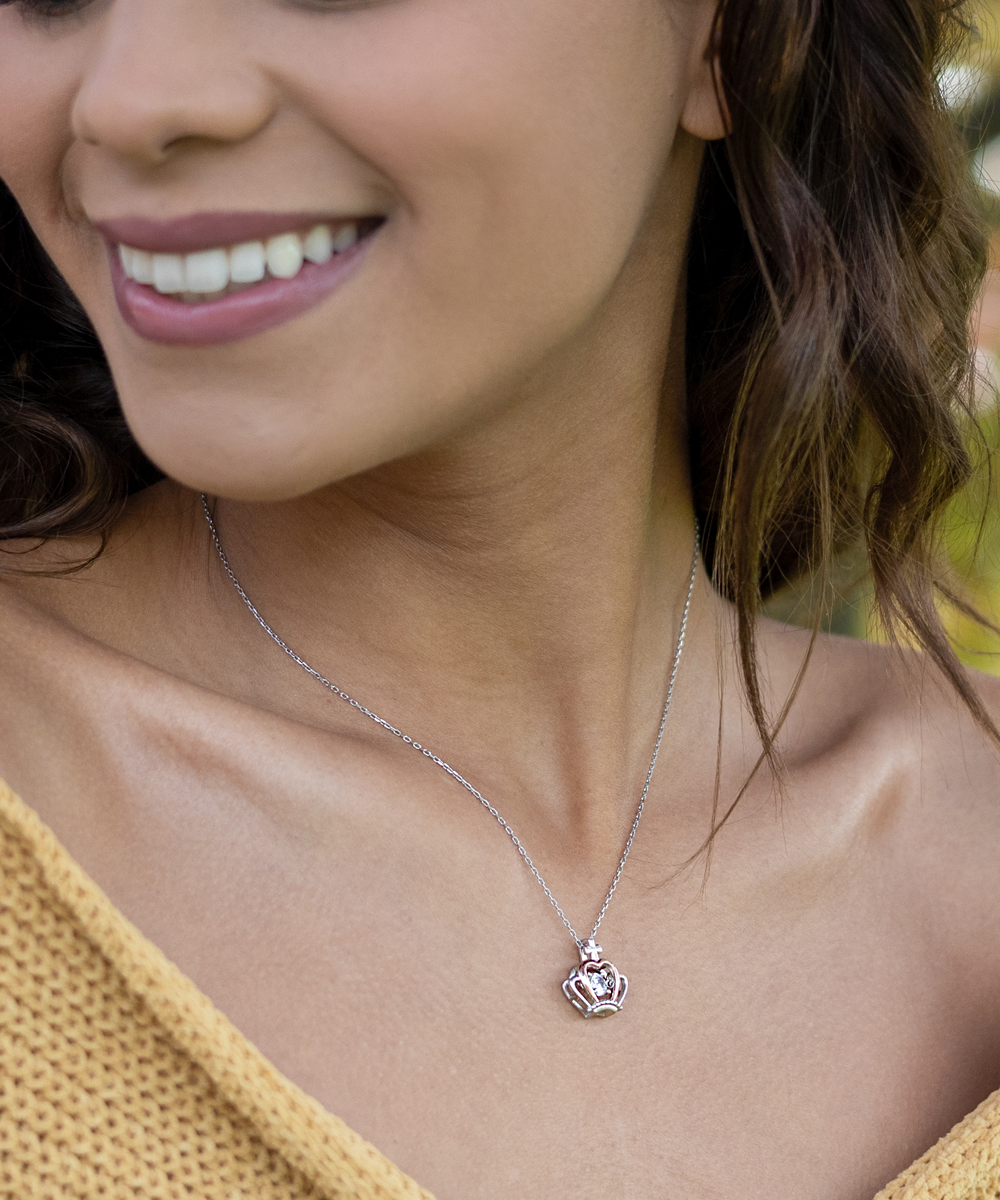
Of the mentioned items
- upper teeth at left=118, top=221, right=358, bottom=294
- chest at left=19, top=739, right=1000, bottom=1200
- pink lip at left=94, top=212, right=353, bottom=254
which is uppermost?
pink lip at left=94, top=212, right=353, bottom=254

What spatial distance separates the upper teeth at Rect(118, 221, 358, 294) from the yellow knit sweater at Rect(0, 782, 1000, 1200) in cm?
42

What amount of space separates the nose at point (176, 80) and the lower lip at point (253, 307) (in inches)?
4.7

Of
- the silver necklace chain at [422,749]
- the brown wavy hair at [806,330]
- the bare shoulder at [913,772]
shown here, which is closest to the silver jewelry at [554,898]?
the silver necklace chain at [422,749]

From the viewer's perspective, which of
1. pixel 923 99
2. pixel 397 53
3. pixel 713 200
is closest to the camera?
pixel 397 53

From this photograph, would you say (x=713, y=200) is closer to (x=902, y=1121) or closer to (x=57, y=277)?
(x=57, y=277)

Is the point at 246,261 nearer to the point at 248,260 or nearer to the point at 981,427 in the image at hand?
the point at 248,260

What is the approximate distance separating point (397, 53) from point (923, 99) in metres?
0.63

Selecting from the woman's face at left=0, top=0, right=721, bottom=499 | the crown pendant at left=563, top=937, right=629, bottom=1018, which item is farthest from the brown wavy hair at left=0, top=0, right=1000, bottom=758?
the crown pendant at left=563, top=937, right=629, bottom=1018

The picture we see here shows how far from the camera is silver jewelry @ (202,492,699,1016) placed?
1.33 meters

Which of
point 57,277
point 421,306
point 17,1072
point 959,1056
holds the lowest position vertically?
point 959,1056

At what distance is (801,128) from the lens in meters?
1.37

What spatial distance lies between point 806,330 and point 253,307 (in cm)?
55

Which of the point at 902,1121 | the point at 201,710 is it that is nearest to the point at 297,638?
the point at 201,710

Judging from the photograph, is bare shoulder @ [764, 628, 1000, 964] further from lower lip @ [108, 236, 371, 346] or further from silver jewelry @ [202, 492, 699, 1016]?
lower lip @ [108, 236, 371, 346]
